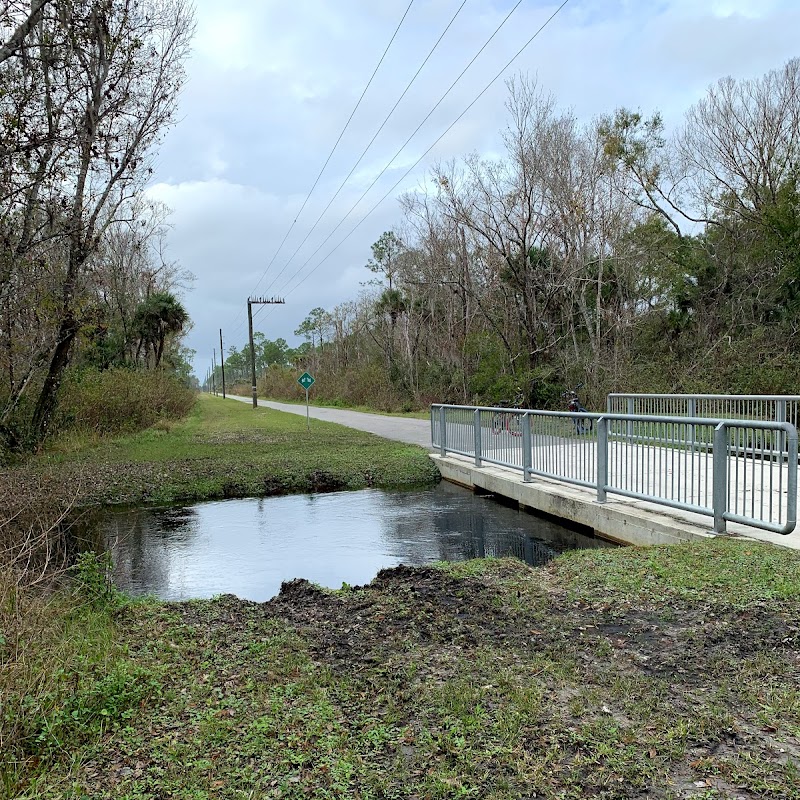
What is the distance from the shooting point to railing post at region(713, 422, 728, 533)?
21.6ft

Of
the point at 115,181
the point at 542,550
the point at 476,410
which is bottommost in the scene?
the point at 542,550

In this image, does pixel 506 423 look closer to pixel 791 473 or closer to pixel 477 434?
pixel 477 434

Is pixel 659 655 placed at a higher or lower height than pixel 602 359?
lower

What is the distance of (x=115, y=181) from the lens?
600 inches

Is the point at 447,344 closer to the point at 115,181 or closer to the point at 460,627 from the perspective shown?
the point at 115,181

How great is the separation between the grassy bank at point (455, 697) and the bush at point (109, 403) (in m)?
15.8

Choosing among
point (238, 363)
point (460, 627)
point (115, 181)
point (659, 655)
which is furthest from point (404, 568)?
point (238, 363)

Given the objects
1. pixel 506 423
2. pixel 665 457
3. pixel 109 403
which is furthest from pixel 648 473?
pixel 109 403

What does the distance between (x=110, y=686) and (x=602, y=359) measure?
23681 mm

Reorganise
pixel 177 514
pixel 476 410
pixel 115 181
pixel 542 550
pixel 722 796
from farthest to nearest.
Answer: pixel 115 181
pixel 476 410
pixel 177 514
pixel 542 550
pixel 722 796

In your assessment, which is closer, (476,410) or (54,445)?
(476,410)

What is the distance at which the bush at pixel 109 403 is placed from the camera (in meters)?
19.6

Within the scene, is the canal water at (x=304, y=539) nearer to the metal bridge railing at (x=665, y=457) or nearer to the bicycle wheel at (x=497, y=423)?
the metal bridge railing at (x=665, y=457)

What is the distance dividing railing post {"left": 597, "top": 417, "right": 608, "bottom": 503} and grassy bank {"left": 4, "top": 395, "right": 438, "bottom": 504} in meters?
5.38
